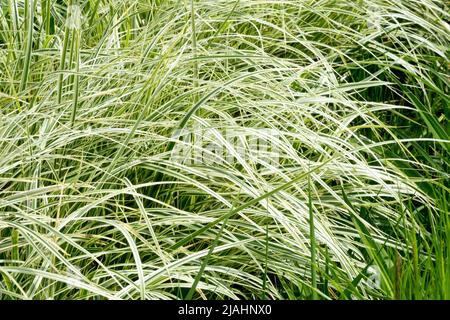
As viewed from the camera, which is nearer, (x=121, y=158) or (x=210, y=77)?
(x=121, y=158)

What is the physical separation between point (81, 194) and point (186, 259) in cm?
30

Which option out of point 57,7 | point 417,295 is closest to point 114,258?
point 417,295

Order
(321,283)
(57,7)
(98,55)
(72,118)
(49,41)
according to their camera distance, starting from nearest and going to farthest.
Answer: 1. (321,283)
2. (72,118)
3. (98,55)
4. (49,41)
5. (57,7)

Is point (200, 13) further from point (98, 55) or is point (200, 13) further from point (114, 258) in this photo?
point (114, 258)

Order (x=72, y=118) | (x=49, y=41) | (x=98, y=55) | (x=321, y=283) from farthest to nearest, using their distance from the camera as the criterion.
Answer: (x=49, y=41), (x=98, y=55), (x=72, y=118), (x=321, y=283)

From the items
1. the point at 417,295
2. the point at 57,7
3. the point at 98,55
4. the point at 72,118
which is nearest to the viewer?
the point at 417,295

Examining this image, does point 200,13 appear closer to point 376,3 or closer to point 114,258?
point 376,3

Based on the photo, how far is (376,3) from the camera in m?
3.06

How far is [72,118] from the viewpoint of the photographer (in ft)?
7.18

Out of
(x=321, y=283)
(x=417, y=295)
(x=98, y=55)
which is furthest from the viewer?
(x=98, y=55)

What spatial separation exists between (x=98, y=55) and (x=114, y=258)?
71 centimetres


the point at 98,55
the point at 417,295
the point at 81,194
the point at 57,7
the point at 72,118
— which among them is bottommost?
the point at 417,295

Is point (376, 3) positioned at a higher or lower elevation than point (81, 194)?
higher

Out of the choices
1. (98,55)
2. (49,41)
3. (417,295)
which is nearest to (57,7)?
(49,41)
